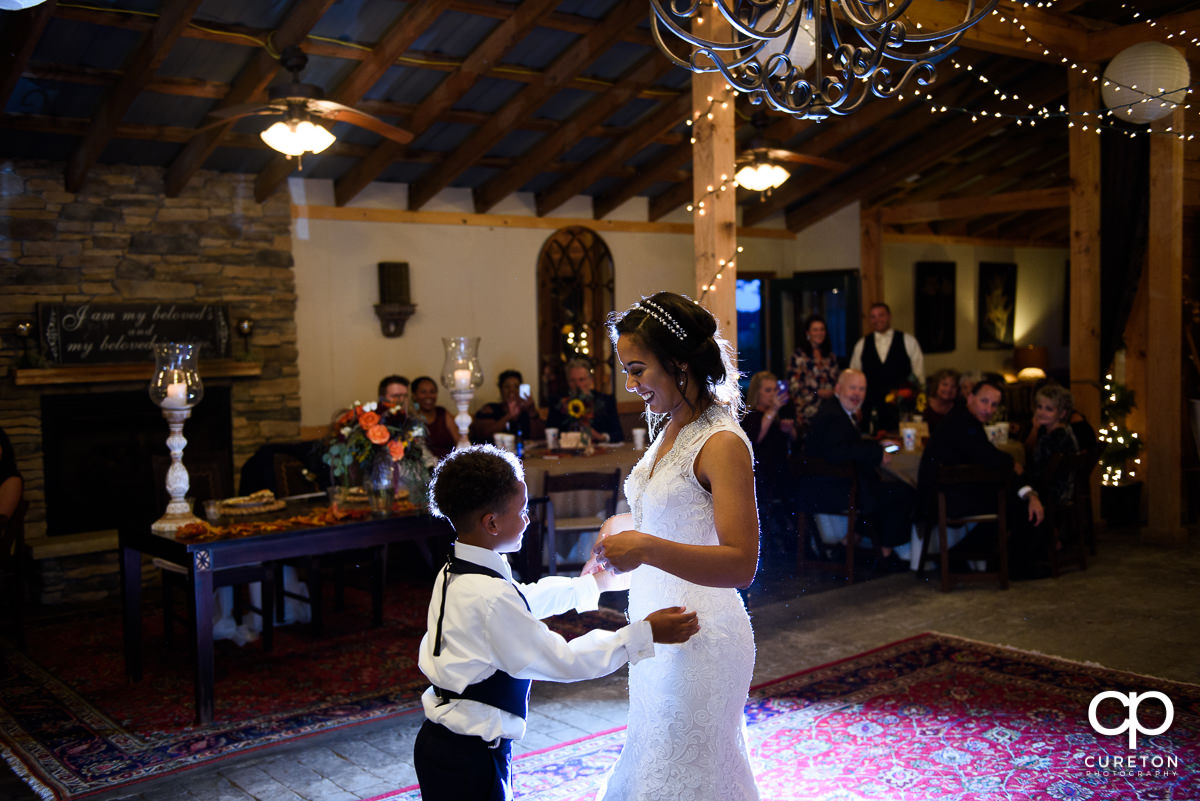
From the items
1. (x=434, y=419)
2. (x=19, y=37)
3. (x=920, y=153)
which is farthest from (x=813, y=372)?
(x=19, y=37)

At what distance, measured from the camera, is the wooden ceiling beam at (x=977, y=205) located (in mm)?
9445

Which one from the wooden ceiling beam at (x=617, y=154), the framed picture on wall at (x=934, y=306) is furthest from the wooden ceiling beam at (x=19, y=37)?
the framed picture on wall at (x=934, y=306)

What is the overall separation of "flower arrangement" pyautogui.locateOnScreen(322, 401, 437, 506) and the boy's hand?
9.09ft

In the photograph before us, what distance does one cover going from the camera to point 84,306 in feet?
22.7

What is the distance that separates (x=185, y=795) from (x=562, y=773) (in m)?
1.27

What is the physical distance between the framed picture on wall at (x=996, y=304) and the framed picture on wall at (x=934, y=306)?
738 millimetres

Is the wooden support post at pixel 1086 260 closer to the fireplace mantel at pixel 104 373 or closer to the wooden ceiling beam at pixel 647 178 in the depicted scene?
the wooden ceiling beam at pixel 647 178

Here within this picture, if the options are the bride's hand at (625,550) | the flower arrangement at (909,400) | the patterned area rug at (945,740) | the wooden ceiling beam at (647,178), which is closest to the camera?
the bride's hand at (625,550)

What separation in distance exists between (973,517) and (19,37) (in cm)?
571

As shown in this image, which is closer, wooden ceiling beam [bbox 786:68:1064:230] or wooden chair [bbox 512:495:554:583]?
wooden chair [bbox 512:495:554:583]

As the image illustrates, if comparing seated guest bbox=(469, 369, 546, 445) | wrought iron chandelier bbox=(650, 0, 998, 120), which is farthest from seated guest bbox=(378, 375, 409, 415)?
wrought iron chandelier bbox=(650, 0, 998, 120)

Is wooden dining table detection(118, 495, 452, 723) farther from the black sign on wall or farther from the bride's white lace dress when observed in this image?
the black sign on wall

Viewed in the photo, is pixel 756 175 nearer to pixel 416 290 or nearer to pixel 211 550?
pixel 416 290

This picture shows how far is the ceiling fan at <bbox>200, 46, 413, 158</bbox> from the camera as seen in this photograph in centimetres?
512
